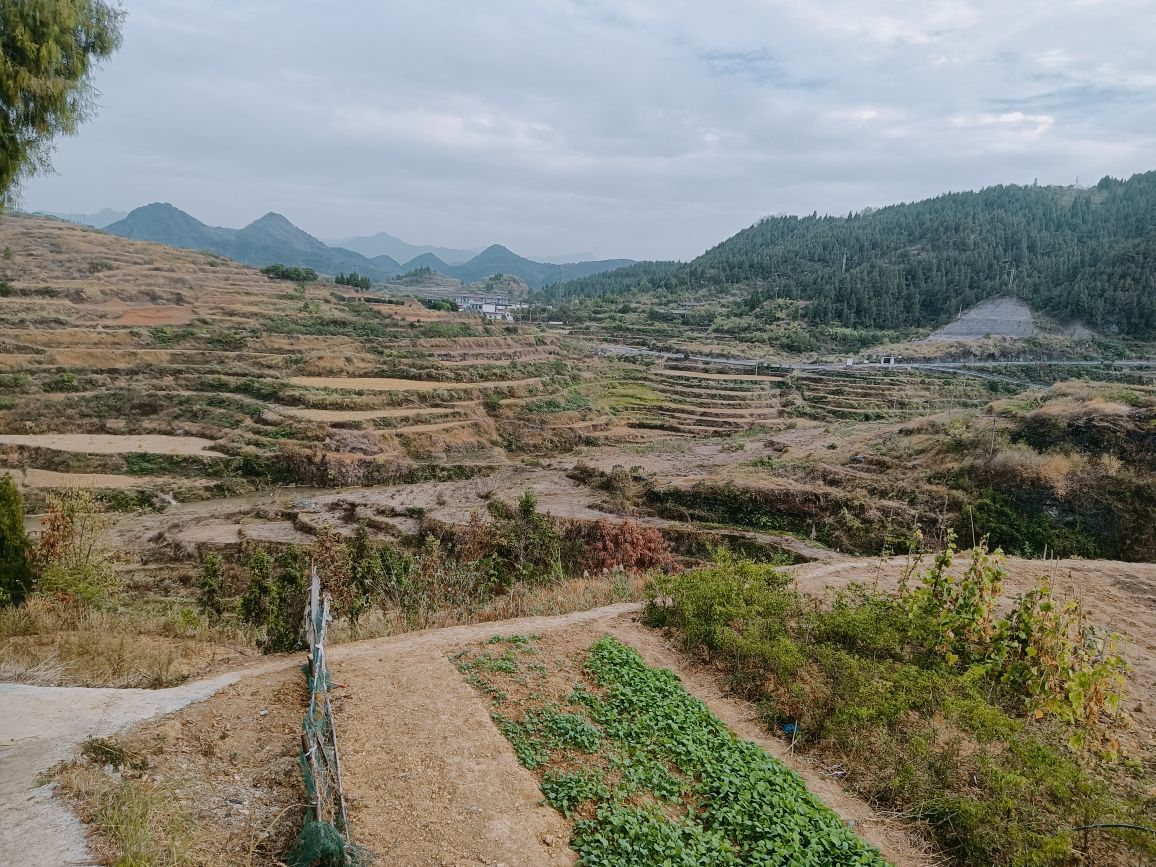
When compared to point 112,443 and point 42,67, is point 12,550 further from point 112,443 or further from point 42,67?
point 112,443

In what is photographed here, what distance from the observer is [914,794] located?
185 inches

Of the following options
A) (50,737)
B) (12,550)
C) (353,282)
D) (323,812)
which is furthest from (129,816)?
(353,282)

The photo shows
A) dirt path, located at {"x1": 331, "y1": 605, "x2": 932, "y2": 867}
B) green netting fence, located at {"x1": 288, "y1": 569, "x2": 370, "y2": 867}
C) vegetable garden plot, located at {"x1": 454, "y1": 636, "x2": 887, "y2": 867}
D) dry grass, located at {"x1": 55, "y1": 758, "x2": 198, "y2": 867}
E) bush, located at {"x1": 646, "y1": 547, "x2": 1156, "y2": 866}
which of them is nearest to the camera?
Answer: dry grass, located at {"x1": 55, "y1": 758, "x2": 198, "y2": 867}

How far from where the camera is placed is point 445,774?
14.3 ft

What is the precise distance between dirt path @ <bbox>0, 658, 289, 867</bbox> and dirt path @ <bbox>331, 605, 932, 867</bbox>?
1371mm

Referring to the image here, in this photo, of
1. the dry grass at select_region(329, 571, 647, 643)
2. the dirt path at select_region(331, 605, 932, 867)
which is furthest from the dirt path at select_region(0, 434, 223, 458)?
the dirt path at select_region(331, 605, 932, 867)

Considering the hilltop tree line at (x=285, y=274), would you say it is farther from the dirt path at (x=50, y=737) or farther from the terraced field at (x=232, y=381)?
the dirt path at (x=50, y=737)

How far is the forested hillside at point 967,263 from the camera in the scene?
2274 inches

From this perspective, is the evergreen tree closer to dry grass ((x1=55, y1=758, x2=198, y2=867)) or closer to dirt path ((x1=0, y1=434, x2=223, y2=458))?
dry grass ((x1=55, y1=758, x2=198, y2=867))

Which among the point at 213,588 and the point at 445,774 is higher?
the point at 445,774

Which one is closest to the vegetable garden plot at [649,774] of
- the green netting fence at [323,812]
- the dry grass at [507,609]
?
the green netting fence at [323,812]

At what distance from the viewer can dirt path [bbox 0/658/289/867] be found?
318cm

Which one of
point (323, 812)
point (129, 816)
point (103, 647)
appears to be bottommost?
point (103, 647)

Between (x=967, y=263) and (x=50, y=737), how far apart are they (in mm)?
90907
